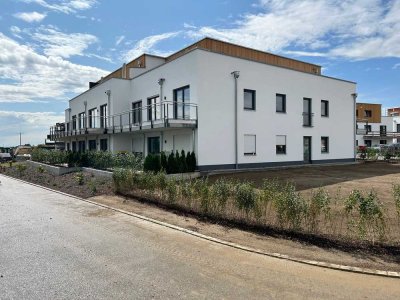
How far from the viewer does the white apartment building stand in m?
18.9

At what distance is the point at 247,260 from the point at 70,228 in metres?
4.72

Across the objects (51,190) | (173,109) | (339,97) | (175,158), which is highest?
(339,97)

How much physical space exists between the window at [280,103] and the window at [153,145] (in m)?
8.53

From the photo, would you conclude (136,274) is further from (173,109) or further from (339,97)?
(339,97)

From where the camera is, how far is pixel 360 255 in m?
5.74

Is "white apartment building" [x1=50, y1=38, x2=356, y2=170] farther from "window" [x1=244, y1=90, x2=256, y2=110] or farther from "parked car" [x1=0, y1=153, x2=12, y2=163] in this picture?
"parked car" [x1=0, y1=153, x2=12, y2=163]

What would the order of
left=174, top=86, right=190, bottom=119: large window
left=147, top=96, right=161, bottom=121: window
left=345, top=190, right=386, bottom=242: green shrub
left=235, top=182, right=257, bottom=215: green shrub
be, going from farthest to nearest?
left=147, top=96, right=161, bottom=121: window → left=174, top=86, right=190, bottom=119: large window → left=235, top=182, right=257, bottom=215: green shrub → left=345, top=190, right=386, bottom=242: green shrub

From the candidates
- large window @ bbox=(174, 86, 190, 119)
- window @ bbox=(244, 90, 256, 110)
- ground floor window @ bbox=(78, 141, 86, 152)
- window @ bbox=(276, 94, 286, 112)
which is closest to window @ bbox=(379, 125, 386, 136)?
window @ bbox=(276, 94, 286, 112)

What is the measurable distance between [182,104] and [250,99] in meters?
4.61

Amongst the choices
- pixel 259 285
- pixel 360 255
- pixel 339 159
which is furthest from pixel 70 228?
pixel 339 159

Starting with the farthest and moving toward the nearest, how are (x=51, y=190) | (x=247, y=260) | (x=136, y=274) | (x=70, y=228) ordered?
(x=51, y=190), (x=70, y=228), (x=247, y=260), (x=136, y=274)

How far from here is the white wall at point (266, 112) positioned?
18.8 metres

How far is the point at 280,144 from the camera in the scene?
22.7 meters

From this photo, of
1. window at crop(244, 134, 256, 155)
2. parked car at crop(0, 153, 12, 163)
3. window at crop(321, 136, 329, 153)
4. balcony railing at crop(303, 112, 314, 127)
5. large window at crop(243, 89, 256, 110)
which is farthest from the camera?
parked car at crop(0, 153, 12, 163)
